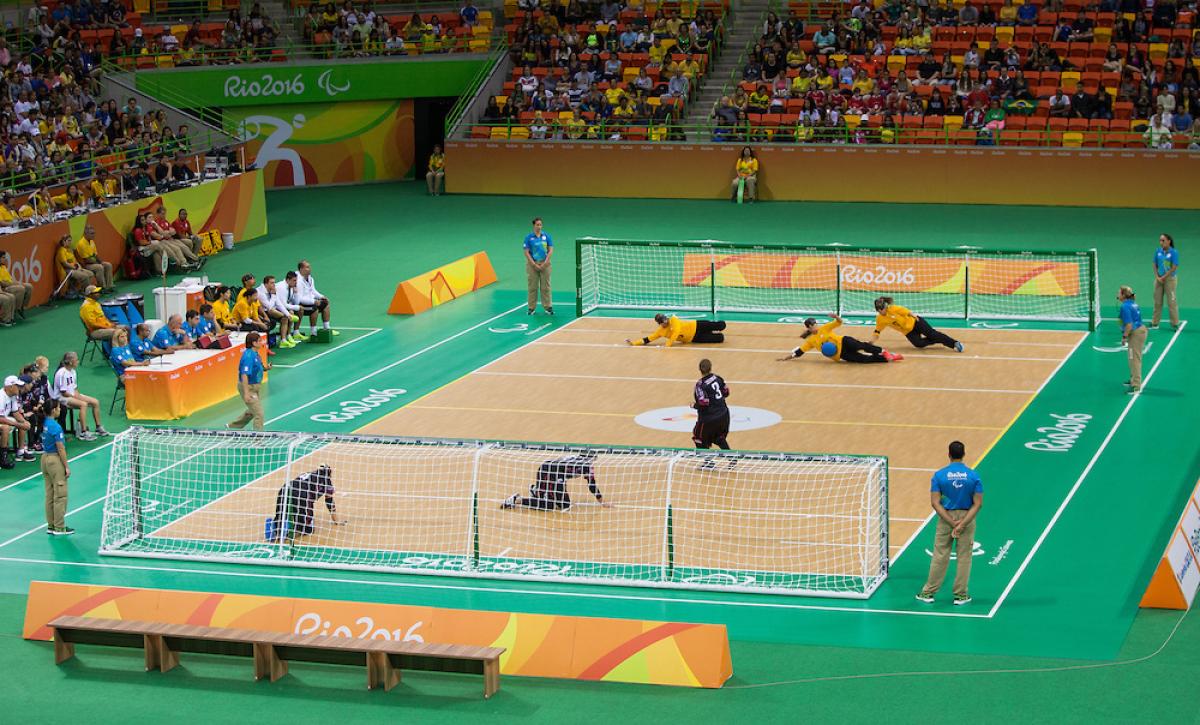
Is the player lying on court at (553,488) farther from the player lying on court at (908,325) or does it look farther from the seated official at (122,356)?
the player lying on court at (908,325)

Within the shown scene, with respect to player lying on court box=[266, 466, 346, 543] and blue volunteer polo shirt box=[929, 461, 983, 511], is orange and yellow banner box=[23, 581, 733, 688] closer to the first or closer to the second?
player lying on court box=[266, 466, 346, 543]

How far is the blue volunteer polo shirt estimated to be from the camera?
16.8 metres

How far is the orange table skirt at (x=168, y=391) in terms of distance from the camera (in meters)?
25.6

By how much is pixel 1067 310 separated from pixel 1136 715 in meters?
18.5

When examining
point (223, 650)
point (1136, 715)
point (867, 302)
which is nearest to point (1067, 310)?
point (867, 302)

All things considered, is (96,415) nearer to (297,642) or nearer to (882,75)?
(297,642)

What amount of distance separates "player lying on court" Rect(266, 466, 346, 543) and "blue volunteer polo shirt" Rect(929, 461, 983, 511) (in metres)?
7.28

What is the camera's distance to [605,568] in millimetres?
18656

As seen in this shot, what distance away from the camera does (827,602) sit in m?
17.5

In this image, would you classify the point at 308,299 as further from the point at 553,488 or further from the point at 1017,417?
the point at 1017,417

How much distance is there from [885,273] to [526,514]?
49.5 feet

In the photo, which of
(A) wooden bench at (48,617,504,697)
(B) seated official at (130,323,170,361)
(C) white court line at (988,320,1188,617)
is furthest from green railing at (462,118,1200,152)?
(A) wooden bench at (48,617,504,697)

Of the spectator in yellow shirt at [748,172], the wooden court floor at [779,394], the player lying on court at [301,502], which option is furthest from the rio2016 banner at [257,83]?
the player lying on court at [301,502]

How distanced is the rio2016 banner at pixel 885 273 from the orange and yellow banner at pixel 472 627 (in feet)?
57.3
